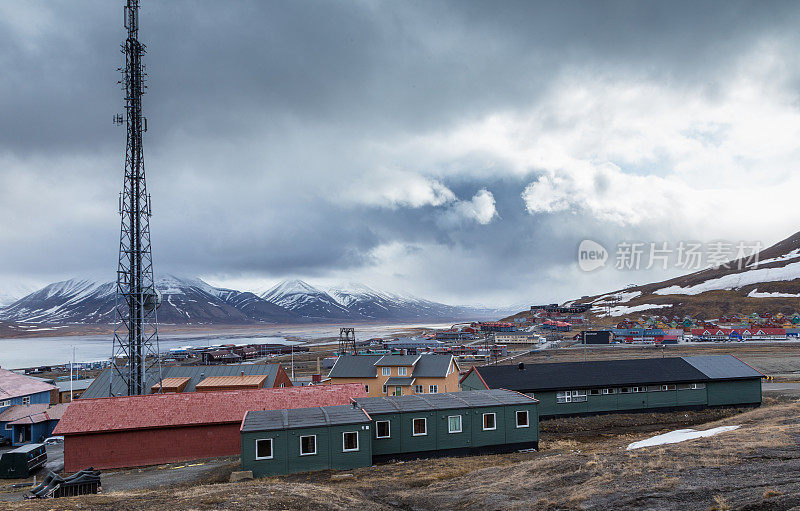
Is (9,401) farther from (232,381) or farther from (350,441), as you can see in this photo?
(350,441)

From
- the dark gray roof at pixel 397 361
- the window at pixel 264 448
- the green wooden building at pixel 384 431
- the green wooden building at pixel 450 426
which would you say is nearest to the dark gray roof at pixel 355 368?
the dark gray roof at pixel 397 361

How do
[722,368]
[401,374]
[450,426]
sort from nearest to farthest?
[450,426]
[722,368]
[401,374]

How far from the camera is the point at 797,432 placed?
2517 cm

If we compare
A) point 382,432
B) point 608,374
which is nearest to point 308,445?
point 382,432

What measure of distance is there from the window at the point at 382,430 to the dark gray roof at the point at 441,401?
819 mm

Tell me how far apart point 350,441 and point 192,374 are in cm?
3493

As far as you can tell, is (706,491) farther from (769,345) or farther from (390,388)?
(769,345)

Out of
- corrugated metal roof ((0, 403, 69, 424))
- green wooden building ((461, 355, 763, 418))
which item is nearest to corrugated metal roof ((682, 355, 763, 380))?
green wooden building ((461, 355, 763, 418))

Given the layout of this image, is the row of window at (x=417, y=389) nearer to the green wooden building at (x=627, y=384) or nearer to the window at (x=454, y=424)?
the green wooden building at (x=627, y=384)

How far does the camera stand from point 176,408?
35.1m

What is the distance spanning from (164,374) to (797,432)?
57.6m

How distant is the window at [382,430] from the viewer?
102ft

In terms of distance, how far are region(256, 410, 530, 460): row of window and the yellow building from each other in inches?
903

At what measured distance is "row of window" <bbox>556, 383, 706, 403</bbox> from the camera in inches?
1726
